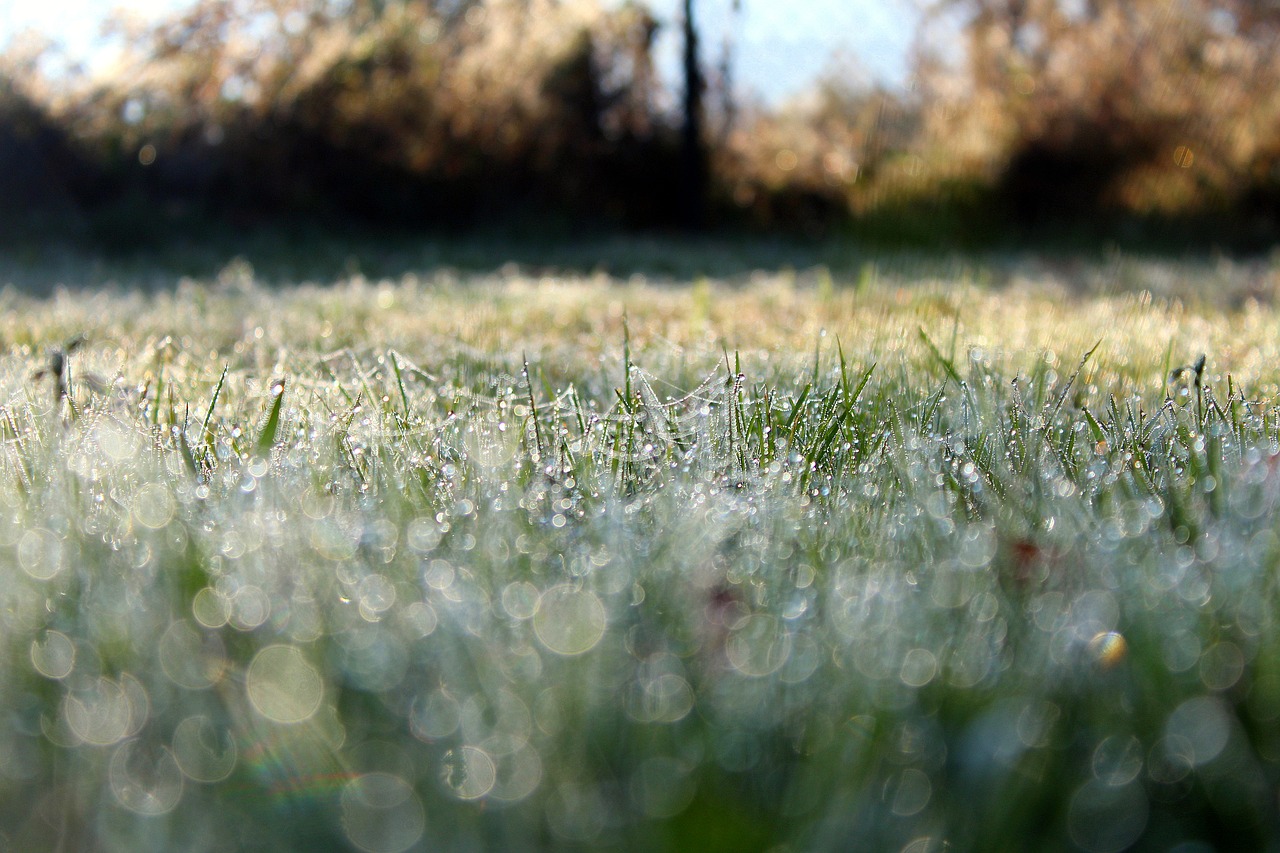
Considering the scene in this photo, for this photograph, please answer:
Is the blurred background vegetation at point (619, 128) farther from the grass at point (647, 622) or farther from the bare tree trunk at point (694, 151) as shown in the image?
the grass at point (647, 622)

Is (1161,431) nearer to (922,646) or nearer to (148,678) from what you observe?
(922,646)

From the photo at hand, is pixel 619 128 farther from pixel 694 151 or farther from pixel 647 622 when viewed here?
pixel 647 622

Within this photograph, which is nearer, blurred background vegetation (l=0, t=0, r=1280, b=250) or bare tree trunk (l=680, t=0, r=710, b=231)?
blurred background vegetation (l=0, t=0, r=1280, b=250)

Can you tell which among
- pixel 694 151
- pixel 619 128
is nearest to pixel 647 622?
pixel 694 151

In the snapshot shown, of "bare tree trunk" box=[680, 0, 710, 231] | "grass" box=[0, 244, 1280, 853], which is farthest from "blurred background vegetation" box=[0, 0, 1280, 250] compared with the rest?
"grass" box=[0, 244, 1280, 853]

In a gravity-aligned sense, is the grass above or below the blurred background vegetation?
below

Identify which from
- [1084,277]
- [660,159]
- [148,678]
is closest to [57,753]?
[148,678]

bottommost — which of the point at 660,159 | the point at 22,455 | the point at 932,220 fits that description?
the point at 22,455

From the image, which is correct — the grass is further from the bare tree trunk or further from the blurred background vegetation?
the bare tree trunk
